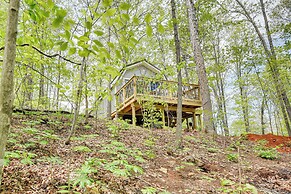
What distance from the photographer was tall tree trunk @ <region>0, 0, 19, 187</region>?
944 mm

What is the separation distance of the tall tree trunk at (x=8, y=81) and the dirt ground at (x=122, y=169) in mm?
1391

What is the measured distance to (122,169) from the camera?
317cm

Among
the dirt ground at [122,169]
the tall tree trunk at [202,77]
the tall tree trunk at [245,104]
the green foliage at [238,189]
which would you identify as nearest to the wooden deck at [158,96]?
the tall tree trunk at [202,77]

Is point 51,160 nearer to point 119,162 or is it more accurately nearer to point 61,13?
point 119,162

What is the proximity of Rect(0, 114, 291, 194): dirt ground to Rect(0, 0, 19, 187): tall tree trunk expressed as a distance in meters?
1.39

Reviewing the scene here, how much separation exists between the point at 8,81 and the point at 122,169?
250 cm

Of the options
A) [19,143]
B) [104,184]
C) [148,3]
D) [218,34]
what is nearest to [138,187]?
[104,184]

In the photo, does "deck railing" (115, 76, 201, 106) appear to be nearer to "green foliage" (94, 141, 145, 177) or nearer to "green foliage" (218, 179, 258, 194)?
"green foliage" (94, 141, 145, 177)

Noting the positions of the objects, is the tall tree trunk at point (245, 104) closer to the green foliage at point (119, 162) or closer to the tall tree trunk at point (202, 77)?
the tall tree trunk at point (202, 77)

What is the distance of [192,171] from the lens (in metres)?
4.06

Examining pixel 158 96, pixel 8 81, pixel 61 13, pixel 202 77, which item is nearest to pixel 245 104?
pixel 158 96

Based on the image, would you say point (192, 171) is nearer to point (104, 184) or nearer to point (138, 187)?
point (138, 187)

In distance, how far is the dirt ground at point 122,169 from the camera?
2537 mm

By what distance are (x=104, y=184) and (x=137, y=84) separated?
809 cm
